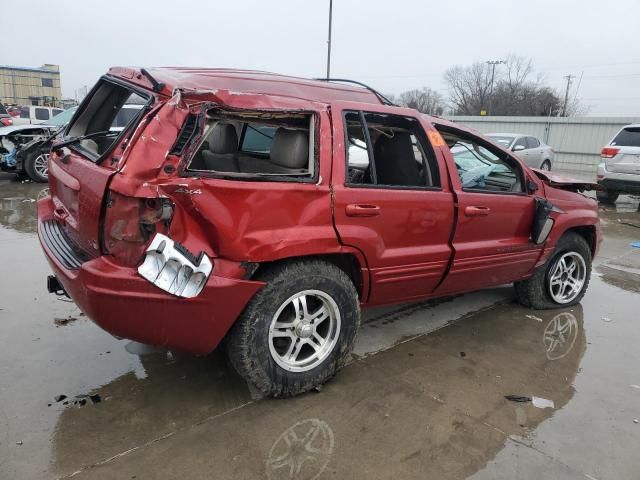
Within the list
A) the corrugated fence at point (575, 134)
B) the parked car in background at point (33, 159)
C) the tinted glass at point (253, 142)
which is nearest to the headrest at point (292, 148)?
the tinted glass at point (253, 142)

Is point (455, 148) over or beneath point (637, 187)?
over

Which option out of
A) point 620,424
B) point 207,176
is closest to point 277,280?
point 207,176

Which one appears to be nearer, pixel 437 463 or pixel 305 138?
pixel 437 463

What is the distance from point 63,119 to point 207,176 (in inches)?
428

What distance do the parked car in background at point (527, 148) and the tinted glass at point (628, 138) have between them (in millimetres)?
3440

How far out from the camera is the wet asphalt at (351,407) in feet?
7.90

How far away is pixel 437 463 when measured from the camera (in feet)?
8.04

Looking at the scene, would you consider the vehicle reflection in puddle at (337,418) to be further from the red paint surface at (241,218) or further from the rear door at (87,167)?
the rear door at (87,167)

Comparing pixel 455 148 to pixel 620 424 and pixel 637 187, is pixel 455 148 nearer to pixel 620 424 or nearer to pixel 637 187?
pixel 620 424

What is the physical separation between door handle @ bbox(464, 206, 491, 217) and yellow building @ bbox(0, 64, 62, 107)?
73237mm

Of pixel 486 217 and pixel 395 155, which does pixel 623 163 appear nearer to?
pixel 486 217

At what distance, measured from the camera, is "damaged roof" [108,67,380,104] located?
2.87 m

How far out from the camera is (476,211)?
3609 mm

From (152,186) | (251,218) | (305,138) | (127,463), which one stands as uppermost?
(305,138)
